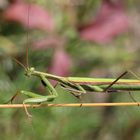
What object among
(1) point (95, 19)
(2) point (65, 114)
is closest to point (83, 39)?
(1) point (95, 19)

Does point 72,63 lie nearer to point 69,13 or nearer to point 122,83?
point 69,13

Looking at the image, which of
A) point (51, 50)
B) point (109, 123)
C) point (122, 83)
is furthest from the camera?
point (109, 123)

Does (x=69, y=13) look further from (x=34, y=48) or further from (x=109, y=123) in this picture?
(x=109, y=123)

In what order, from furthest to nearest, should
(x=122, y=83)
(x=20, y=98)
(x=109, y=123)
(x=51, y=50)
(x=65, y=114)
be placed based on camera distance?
(x=109, y=123) < (x=51, y=50) < (x=65, y=114) < (x=20, y=98) < (x=122, y=83)

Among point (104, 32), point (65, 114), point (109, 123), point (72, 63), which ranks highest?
point (104, 32)

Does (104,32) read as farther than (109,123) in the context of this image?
No

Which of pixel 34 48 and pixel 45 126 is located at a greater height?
pixel 34 48
